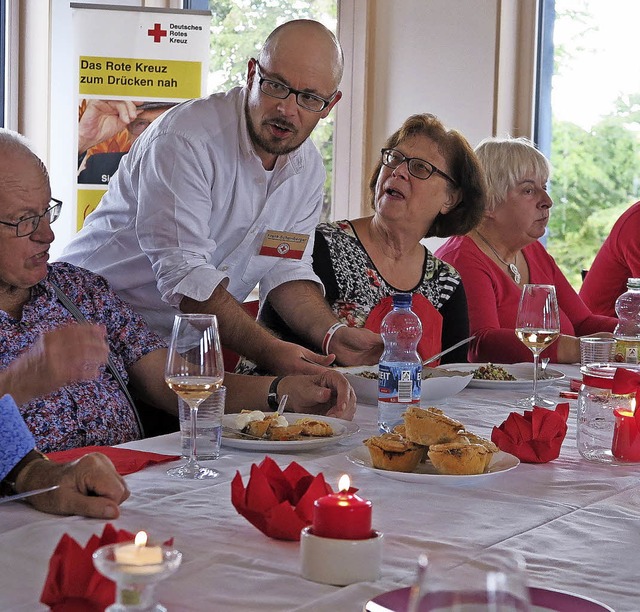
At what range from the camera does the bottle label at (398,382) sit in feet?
5.82

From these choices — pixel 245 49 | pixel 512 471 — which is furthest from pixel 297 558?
pixel 245 49

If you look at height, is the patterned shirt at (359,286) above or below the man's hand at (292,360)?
above

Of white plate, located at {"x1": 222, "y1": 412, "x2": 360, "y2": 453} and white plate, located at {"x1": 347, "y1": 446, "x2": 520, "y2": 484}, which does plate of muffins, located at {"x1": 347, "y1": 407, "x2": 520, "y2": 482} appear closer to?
white plate, located at {"x1": 347, "y1": 446, "x2": 520, "y2": 484}

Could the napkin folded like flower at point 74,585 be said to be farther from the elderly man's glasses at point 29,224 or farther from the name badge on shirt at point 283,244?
the name badge on shirt at point 283,244

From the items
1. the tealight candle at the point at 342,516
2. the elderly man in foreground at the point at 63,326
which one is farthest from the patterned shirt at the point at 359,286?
the tealight candle at the point at 342,516

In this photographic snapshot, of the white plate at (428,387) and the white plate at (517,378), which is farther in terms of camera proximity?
the white plate at (517,378)

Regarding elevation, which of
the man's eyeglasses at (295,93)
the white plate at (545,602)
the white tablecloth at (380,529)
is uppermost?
the man's eyeglasses at (295,93)

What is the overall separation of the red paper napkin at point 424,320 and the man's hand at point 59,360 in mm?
1563

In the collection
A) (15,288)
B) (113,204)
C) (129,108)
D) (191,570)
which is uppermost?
(129,108)

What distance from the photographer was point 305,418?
175cm

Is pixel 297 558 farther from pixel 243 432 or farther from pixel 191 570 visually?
pixel 243 432

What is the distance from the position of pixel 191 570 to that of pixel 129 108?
4236mm

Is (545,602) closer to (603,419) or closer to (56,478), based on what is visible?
(56,478)

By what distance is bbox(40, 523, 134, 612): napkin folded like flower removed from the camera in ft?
2.78
